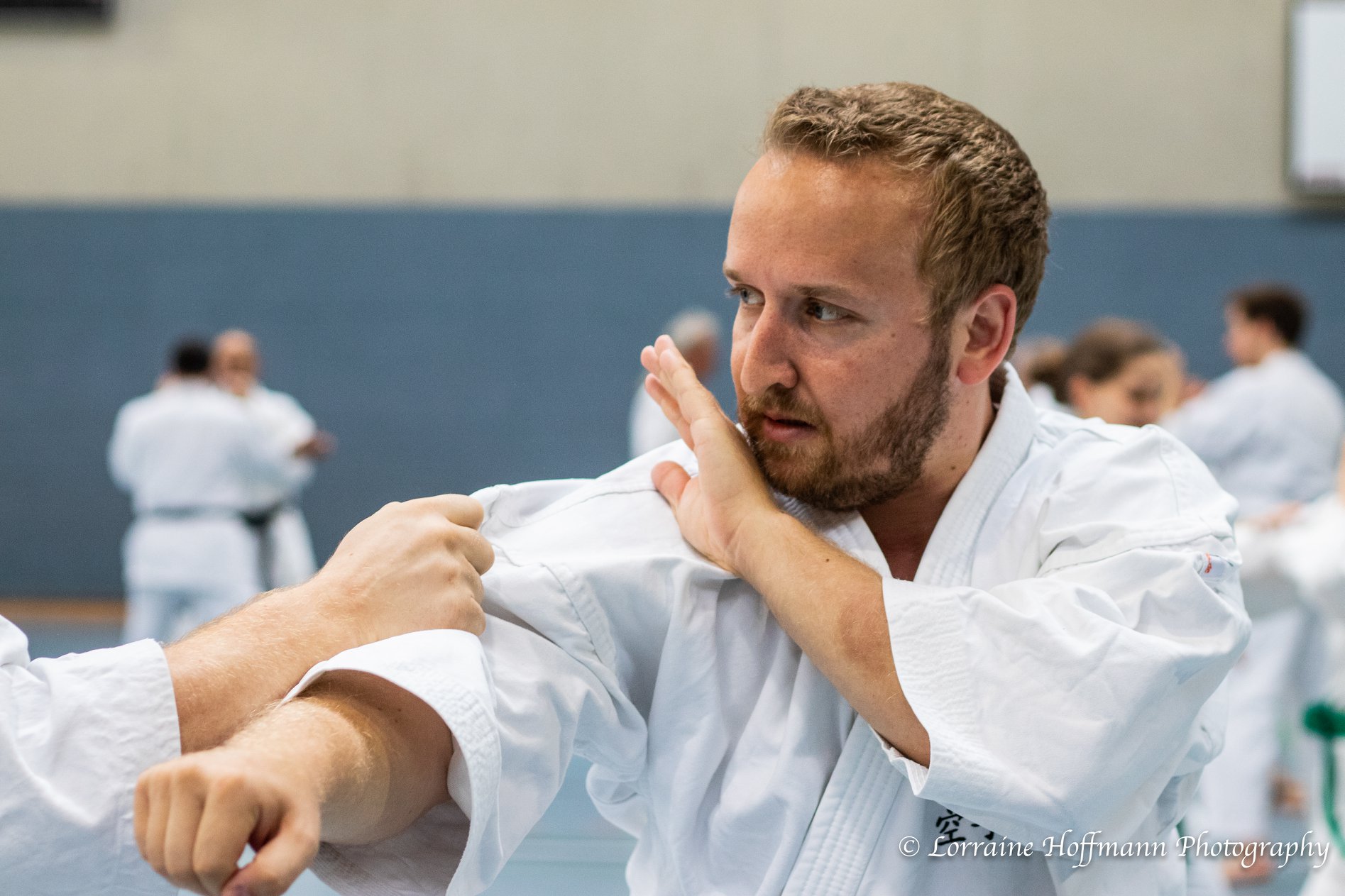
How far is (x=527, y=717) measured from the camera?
1.34 meters

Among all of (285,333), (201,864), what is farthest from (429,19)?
(201,864)

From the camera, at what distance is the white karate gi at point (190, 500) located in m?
6.21

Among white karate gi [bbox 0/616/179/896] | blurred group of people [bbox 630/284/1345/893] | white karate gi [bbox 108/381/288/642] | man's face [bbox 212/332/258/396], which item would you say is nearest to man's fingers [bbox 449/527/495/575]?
white karate gi [bbox 0/616/179/896]

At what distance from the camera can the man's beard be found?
1586 millimetres

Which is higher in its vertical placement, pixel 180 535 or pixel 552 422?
pixel 180 535

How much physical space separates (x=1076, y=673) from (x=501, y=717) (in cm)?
62

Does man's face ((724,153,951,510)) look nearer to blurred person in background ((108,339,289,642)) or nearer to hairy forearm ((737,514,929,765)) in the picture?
hairy forearm ((737,514,929,765))

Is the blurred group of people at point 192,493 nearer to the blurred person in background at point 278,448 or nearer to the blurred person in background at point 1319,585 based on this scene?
the blurred person in background at point 278,448

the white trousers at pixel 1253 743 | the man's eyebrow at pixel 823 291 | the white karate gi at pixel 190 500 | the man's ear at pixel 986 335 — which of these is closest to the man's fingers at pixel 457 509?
the man's eyebrow at pixel 823 291

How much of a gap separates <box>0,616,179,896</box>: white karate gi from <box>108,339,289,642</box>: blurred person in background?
5.19m

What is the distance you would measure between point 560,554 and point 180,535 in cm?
535

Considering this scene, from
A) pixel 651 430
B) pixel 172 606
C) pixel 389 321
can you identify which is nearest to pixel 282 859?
pixel 651 430

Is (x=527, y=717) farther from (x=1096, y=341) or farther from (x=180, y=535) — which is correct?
(x=180, y=535)

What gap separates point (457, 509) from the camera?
150 cm
